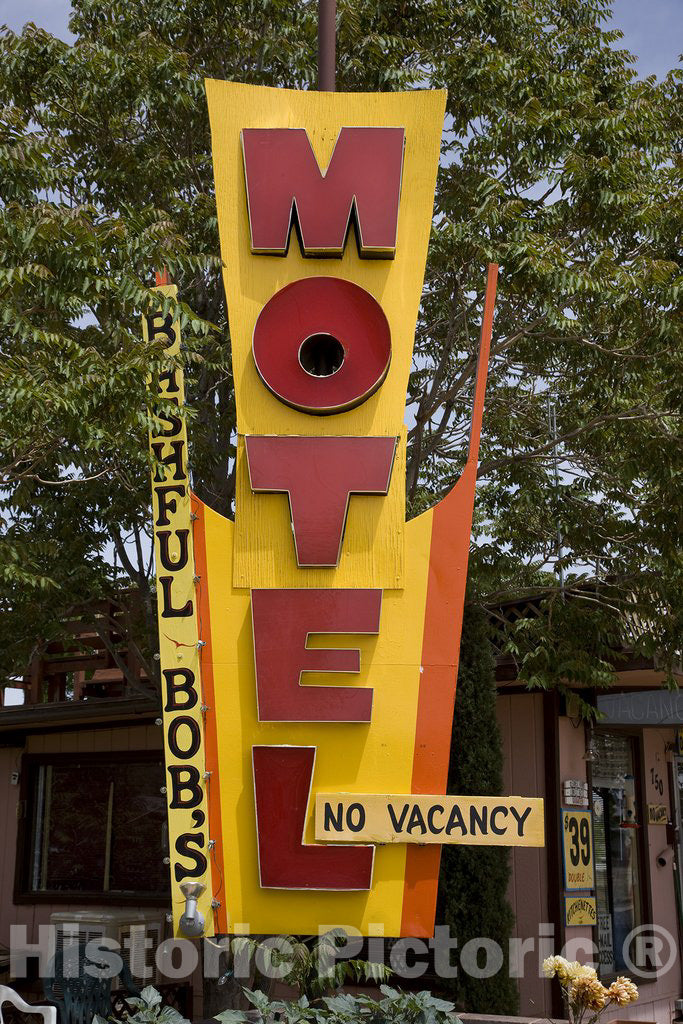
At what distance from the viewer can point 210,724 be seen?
5.30 meters

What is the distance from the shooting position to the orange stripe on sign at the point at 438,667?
5.14 m

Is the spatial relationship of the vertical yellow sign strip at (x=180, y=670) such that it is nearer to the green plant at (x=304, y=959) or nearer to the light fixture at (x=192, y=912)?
the light fixture at (x=192, y=912)

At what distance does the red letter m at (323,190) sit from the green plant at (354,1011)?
373 centimetres

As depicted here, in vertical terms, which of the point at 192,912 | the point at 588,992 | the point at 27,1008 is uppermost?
the point at 192,912

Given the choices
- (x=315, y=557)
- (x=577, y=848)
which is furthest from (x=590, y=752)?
(x=315, y=557)

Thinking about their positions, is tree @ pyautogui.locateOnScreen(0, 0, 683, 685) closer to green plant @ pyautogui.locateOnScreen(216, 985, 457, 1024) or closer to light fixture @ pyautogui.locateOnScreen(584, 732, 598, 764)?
light fixture @ pyautogui.locateOnScreen(584, 732, 598, 764)

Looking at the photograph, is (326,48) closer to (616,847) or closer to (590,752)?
(590,752)

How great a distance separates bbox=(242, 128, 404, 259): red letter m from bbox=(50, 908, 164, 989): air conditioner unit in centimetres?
777

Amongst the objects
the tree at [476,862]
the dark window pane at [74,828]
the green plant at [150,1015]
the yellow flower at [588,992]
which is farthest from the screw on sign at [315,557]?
the dark window pane at [74,828]

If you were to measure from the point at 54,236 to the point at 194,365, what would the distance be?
3154 millimetres

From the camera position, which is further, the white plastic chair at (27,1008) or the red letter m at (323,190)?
the red letter m at (323,190)

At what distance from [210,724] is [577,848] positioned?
6.23 meters

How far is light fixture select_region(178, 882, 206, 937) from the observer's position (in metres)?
5.00

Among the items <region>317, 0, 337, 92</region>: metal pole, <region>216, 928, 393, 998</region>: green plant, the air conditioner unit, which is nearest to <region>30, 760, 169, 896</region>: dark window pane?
the air conditioner unit
